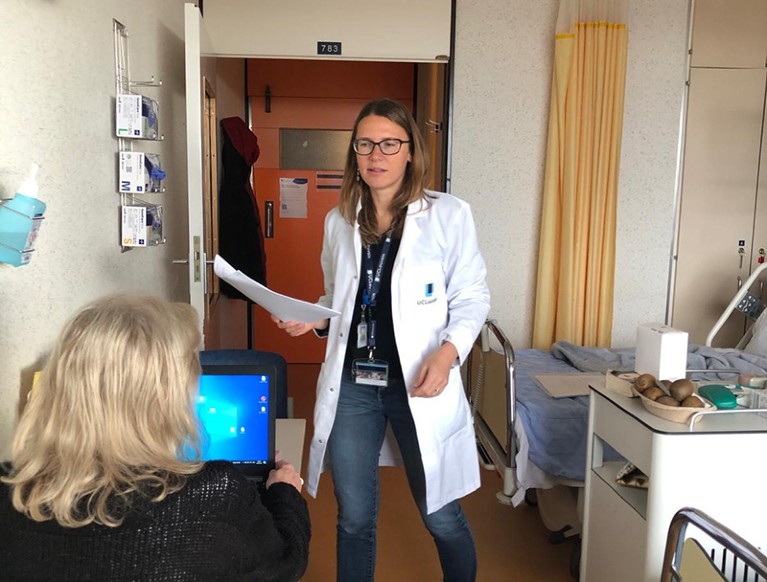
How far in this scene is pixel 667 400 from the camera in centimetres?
178

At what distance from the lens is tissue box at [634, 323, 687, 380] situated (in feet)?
6.54

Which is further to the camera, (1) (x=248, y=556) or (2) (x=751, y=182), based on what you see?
(2) (x=751, y=182)

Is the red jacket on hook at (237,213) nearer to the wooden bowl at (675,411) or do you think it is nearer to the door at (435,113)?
the door at (435,113)

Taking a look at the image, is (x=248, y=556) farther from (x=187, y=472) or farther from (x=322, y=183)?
(x=322, y=183)

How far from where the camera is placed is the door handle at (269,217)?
545 cm

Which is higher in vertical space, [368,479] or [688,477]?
[688,477]

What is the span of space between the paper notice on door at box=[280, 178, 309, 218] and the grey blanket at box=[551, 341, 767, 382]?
2.64m

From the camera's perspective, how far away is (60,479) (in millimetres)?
971

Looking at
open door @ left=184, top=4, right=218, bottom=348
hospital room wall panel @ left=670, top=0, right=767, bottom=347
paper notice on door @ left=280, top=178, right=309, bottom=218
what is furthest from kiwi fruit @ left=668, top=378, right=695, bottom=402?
paper notice on door @ left=280, top=178, right=309, bottom=218

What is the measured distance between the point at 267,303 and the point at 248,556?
2.16 ft

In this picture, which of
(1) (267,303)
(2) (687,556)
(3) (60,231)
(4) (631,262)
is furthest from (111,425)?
(4) (631,262)

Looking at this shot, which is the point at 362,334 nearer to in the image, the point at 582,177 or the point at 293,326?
the point at 293,326

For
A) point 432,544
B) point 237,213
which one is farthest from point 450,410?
point 237,213

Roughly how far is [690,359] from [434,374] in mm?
1942
